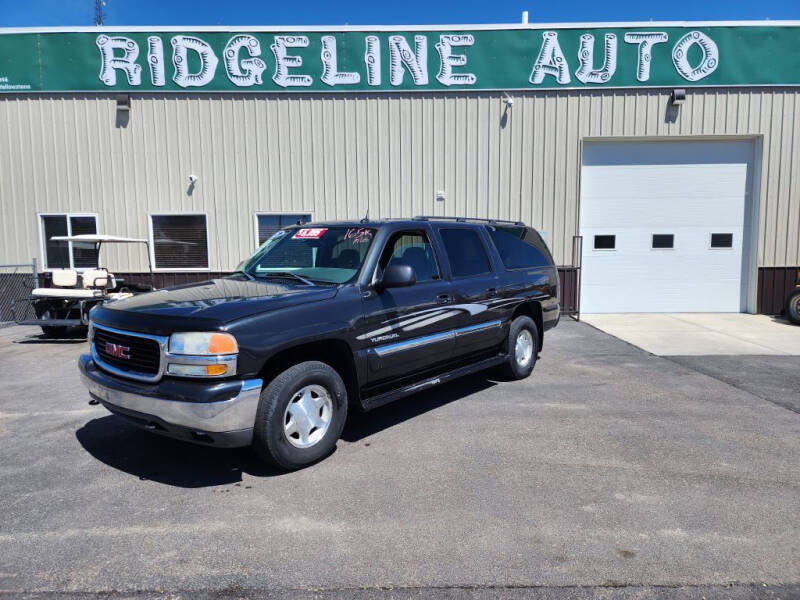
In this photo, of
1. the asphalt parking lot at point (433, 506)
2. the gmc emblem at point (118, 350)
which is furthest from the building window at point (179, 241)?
the gmc emblem at point (118, 350)

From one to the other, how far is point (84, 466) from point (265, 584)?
2.22 meters

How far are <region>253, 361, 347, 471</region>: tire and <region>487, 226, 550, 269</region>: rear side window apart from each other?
302 cm

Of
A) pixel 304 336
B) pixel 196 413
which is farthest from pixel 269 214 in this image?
pixel 196 413

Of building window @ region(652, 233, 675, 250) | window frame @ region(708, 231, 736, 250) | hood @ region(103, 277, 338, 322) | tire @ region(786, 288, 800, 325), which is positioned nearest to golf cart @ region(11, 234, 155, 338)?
hood @ region(103, 277, 338, 322)

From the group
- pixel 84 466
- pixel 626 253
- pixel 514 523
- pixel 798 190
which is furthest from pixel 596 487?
pixel 798 190

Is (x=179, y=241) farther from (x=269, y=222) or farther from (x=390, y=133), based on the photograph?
(x=390, y=133)

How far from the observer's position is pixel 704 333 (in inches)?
384

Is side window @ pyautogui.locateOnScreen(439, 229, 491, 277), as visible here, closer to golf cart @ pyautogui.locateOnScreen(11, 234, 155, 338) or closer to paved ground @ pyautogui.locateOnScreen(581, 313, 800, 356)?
paved ground @ pyautogui.locateOnScreen(581, 313, 800, 356)

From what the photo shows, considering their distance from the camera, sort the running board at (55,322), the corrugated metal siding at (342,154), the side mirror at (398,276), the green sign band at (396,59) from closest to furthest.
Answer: the side mirror at (398,276) < the running board at (55,322) < the green sign band at (396,59) < the corrugated metal siding at (342,154)

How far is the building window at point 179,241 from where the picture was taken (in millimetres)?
11867

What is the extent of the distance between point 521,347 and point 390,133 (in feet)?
23.1

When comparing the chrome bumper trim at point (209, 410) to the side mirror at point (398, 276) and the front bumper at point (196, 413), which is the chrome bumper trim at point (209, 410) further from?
the side mirror at point (398, 276)

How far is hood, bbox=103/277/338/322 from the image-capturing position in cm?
345

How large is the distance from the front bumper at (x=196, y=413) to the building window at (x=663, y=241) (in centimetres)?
Answer: 1147
